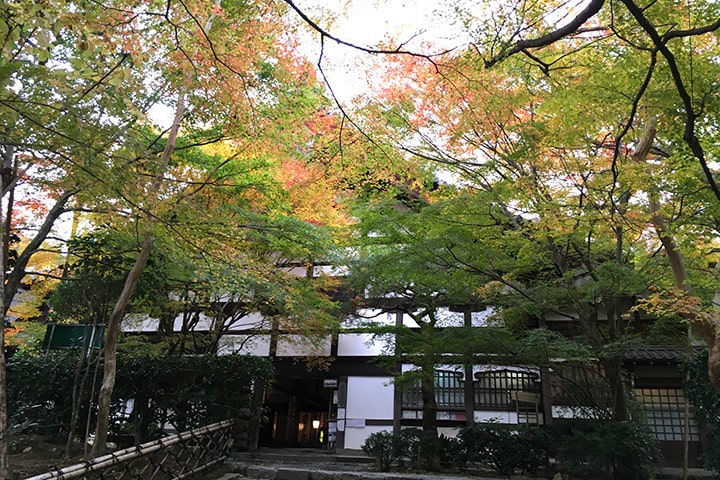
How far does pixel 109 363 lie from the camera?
23.3 ft

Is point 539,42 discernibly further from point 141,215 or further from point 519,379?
point 519,379

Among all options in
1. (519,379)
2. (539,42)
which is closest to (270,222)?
(539,42)

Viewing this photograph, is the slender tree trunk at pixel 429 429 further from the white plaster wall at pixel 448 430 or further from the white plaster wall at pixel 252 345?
the white plaster wall at pixel 252 345

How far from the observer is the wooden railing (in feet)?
19.1

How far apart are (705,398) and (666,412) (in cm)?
445

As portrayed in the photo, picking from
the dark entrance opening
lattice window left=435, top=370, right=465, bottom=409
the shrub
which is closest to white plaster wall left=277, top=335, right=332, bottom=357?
the dark entrance opening

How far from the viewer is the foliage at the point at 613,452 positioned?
28.5ft

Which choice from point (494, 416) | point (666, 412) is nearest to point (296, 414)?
point (494, 416)

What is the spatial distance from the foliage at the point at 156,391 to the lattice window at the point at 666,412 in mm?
10613

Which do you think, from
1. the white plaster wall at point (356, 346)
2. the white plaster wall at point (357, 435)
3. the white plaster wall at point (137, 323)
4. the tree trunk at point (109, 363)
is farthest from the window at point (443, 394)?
the tree trunk at point (109, 363)

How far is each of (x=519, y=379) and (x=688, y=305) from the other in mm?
8176

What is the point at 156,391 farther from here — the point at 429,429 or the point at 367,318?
the point at 429,429

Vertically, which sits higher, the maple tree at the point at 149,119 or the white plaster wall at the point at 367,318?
the maple tree at the point at 149,119

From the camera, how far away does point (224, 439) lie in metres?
10.0
